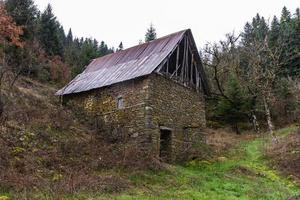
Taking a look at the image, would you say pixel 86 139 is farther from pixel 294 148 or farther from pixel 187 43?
pixel 294 148

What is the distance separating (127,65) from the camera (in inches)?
849

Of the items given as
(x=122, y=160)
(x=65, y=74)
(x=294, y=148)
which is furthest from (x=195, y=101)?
(x=65, y=74)

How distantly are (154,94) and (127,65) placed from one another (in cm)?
368

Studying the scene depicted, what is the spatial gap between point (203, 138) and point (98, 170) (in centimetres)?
997

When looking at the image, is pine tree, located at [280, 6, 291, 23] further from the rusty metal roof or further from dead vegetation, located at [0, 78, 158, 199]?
dead vegetation, located at [0, 78, 158, 199]

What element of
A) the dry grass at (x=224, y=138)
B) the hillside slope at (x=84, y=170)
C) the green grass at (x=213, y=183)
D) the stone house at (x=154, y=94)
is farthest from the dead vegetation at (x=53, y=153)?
the dry grass at (x=224, y=138)

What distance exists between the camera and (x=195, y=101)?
74.4 feet

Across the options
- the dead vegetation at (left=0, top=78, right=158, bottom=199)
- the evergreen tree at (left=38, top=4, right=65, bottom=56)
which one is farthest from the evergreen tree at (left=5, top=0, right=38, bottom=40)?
the dead vegetation at (left=0, top=78, right=158, bottom=199)

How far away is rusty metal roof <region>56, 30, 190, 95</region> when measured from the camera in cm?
1975

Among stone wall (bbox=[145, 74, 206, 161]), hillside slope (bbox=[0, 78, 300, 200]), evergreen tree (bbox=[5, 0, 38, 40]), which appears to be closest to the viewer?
hillside slope (bbox=[0, 78, 300, 200])

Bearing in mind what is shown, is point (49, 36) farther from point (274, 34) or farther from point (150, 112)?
point (274, 34)

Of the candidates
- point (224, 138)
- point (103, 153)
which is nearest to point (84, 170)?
point (103, 153)

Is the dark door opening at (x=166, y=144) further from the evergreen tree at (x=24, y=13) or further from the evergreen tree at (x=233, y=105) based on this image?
the evergreen tree at (x=24, y=13)

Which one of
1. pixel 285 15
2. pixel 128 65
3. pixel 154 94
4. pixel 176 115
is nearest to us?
pixel 154 94
